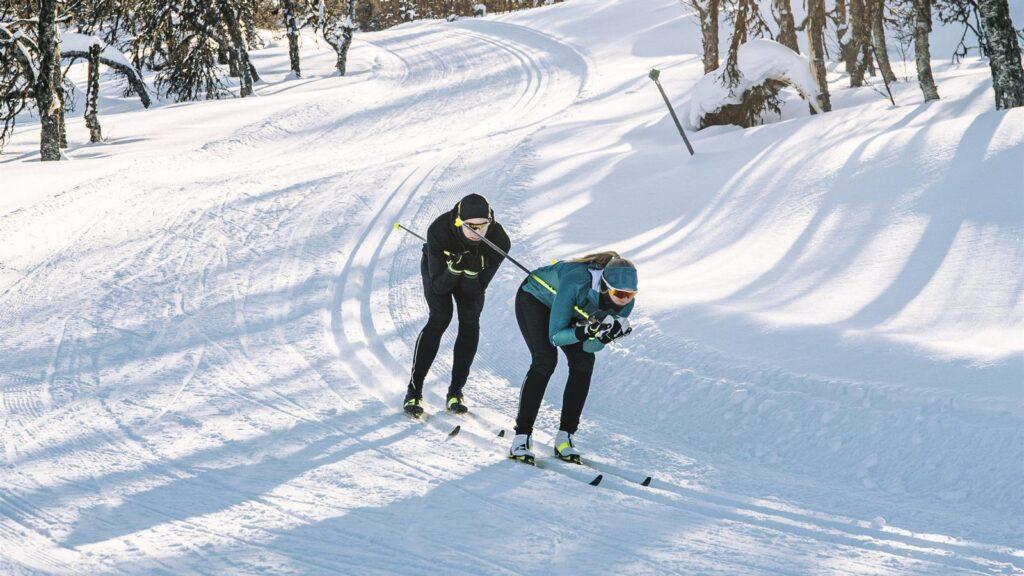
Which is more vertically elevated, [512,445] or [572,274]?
[572,274]

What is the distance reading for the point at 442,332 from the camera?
21.1ft

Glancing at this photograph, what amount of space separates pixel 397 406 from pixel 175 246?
515 centimetres

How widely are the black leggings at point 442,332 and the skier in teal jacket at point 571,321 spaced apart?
64cm

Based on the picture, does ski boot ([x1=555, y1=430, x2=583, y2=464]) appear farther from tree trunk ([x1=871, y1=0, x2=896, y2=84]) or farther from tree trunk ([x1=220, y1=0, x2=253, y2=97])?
tree trunk ([x1=220, y1=0, x2=253, y2=97])

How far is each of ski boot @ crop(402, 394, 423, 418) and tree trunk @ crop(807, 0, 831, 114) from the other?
10146mm

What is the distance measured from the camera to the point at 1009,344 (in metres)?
5.97

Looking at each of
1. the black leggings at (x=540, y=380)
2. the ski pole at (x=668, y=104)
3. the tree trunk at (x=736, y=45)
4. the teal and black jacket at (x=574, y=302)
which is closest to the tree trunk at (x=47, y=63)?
the ski pole at (x=668, y=104)

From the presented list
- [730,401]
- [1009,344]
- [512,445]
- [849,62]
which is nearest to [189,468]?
[512,445]

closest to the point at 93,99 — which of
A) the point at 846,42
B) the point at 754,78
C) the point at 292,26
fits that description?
the point at 292,26

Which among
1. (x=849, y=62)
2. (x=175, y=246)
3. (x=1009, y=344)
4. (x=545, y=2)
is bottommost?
(x=1009, y=344)

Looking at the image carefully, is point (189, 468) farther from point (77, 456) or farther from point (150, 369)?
point (150, 369)

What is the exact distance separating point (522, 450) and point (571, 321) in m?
0.90

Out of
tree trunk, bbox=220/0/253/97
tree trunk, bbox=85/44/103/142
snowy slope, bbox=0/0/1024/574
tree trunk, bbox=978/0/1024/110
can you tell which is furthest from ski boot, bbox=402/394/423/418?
tree trunk, bbox=220/0/253/97

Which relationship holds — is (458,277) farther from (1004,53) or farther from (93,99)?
(93,99)
